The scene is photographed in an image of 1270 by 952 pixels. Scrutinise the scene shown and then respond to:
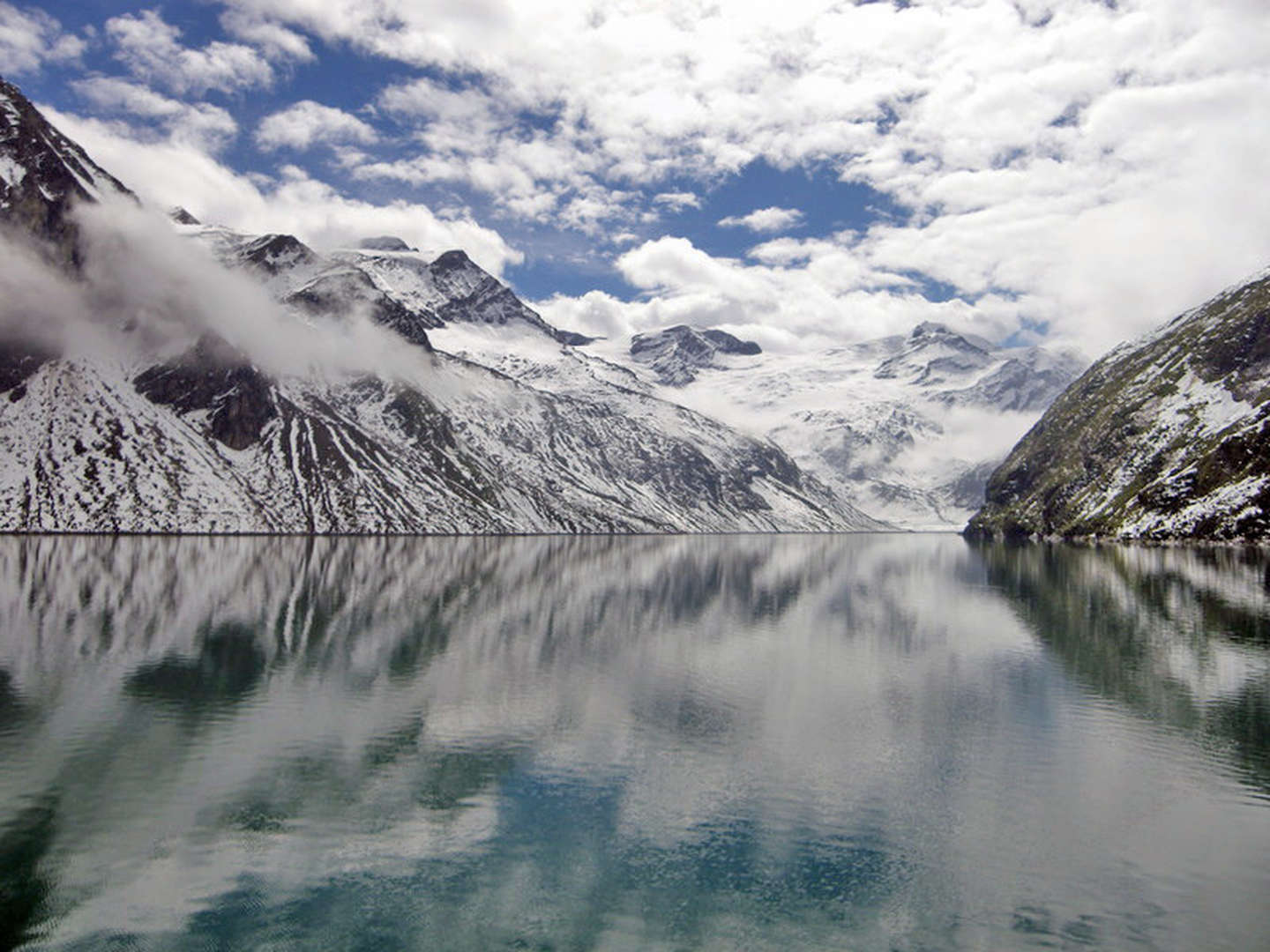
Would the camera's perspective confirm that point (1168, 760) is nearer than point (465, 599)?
Yes

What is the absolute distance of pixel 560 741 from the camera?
168 feet

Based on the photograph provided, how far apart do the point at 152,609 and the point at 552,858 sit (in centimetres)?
8184

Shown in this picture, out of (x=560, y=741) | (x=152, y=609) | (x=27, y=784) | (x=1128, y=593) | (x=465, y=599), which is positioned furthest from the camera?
(x=1128, y=593)

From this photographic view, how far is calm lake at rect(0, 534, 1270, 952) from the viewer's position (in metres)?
30.2

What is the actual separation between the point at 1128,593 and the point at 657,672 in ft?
304

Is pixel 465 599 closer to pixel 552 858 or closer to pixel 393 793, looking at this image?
pixel 393 793

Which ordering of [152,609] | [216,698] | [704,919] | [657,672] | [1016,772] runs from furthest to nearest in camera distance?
[152,609] < [657,672] < [216,698] < [1016,772] < [704,919]

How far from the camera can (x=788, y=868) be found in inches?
1352

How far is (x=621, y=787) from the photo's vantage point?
43438mm

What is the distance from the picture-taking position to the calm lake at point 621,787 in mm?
30172

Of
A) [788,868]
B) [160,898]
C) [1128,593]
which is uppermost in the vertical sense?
[1128,593]

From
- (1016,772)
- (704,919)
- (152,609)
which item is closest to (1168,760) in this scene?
(1016,772)

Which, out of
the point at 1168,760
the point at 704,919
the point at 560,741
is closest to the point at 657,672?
the point at 560,741

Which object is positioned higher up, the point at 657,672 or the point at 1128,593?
the point at 1128,593
